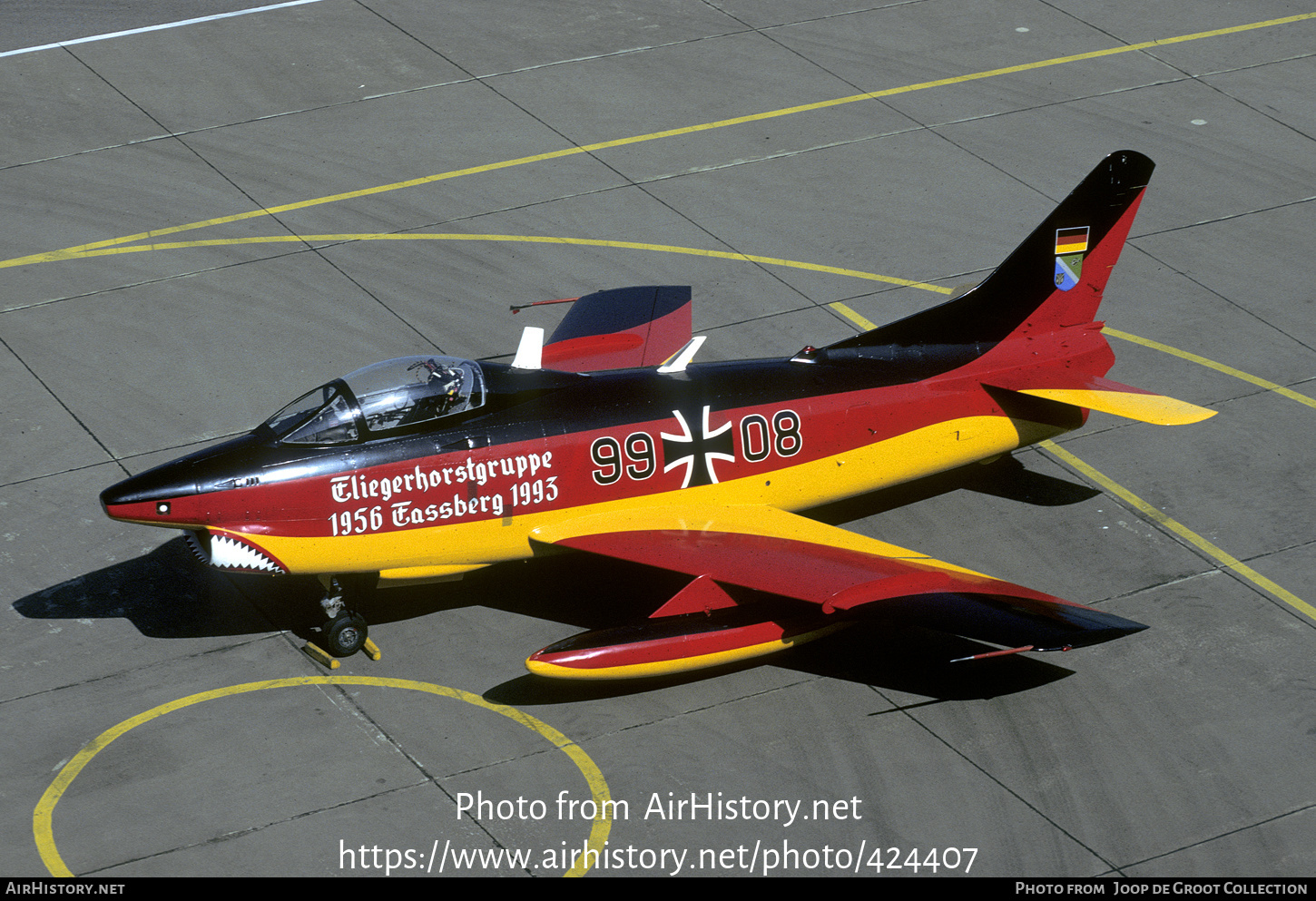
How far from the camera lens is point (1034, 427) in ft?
66.6

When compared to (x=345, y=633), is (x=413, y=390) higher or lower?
higher

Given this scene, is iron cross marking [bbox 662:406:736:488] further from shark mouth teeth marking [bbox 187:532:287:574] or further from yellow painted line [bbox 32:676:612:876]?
shark mouth teeth marking [bbox 187:532:287:574]

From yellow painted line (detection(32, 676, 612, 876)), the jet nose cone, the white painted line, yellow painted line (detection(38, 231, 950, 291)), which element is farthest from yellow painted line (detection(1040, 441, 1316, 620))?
the white painted line

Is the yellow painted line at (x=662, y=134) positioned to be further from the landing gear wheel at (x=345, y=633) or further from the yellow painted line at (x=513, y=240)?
the landing gear wheel at (x=345, y=633)

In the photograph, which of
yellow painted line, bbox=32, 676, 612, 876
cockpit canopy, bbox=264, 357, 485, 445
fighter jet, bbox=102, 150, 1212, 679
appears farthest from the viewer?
cockpit canopy, bbox=264, 357, 485, 445

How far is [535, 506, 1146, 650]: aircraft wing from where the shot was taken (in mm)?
16359

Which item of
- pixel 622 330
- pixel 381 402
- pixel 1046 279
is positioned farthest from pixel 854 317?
pixel 381 402

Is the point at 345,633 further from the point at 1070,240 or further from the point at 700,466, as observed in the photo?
the point at 1070,240

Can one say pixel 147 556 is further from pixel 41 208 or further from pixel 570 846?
pixel 41 208

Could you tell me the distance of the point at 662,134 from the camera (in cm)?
2894

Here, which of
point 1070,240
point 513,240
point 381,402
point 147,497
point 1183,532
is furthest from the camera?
point 513,240

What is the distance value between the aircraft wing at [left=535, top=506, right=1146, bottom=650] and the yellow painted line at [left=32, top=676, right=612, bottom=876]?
1916mm

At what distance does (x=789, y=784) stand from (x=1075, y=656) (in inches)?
155

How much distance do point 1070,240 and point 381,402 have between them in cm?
874
